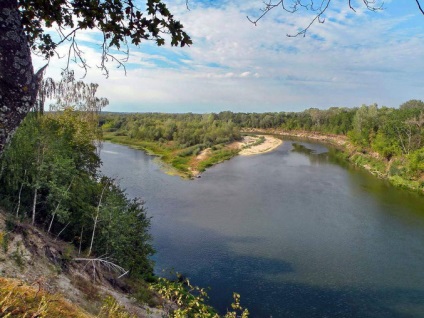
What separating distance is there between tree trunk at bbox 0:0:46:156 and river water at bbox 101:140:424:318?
13840 millimetres

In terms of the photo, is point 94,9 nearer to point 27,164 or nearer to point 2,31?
point 2,31

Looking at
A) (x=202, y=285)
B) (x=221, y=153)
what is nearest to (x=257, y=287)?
(x=202, y=285)

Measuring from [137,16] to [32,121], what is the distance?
14.2m

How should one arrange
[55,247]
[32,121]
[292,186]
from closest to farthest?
[55,247] → [32,121] → [292,186]

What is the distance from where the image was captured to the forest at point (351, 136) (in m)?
40.1

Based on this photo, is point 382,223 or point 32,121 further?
point 382,223

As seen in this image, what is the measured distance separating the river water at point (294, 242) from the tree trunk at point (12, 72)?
13840mm

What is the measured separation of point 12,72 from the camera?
1.80 m

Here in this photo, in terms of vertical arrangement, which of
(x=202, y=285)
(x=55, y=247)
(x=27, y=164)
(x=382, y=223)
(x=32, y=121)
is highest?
(x=32, y=121)

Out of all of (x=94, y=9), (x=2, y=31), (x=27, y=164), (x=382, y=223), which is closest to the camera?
(x=2, y=31)

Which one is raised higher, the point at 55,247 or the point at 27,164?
the point at 27,164

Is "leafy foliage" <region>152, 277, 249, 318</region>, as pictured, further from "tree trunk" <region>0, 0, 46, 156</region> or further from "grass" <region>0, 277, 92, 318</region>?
"tree trunk" <region>0, 0, 46, 156</region>

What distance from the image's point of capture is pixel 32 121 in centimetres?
1468

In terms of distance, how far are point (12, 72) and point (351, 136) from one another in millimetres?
62278
